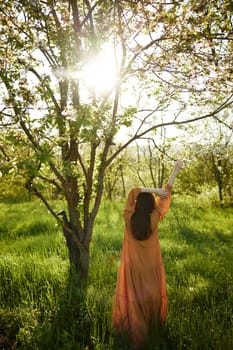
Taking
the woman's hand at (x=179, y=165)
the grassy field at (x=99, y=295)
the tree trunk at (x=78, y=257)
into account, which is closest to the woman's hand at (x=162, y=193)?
the woman's hand at (x=179, y=165)

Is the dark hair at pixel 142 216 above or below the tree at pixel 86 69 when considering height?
below

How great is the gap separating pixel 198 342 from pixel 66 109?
9.30 feet

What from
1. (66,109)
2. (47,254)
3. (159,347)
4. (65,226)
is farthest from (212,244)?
(66,109)

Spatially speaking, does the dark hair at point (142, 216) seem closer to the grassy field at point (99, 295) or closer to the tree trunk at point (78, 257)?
the grassy field at point (99, 295)

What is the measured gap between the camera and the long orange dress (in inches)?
159

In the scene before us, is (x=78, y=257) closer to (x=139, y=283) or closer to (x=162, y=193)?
(x=139, y=283)

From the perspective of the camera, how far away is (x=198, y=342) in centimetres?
374

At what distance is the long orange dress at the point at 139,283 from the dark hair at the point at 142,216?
0.06 m

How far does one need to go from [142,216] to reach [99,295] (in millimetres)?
1464

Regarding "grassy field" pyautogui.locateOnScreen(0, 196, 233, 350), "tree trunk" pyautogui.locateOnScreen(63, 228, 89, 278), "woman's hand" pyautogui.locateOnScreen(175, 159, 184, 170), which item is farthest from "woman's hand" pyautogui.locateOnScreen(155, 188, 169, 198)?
"tree trunk" pyautogui.locateOnScreen(63, 228, 89, 278)

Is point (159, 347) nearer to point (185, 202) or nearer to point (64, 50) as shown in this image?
point (64, 50)

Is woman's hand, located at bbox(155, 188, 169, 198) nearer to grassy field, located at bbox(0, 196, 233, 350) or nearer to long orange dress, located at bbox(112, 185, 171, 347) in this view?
long orange dress, located at bbox(112, 185, 171, 347)

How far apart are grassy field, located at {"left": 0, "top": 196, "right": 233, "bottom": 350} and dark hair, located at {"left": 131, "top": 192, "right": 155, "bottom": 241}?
1047 millimetres

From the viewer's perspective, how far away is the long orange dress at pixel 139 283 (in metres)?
4.04
